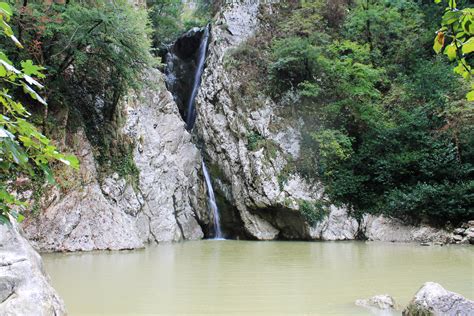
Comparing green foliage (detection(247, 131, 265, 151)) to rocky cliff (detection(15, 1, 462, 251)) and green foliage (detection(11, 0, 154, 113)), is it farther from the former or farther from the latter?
green foliage (detection(11, 0, 154, 113))

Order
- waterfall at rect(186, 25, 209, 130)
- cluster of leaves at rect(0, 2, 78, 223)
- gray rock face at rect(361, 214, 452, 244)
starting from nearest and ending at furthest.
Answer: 1. cluster of leaves at rect(0, 2, 78, 223)
2. gray rock face at rect(361, 214, 452, 244)
3. waterfall at rect(186, 25, 209, 130)

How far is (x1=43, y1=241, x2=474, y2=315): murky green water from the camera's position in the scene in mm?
4676

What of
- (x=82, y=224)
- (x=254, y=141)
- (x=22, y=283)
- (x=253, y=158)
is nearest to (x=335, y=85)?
(x=254, y=141)

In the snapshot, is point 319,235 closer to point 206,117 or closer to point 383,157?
point 383,157

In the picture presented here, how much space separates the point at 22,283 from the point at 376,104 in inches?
574

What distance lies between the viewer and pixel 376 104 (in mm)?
15930

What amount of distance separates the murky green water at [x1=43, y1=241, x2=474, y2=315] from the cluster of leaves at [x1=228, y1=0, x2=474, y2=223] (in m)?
3.64

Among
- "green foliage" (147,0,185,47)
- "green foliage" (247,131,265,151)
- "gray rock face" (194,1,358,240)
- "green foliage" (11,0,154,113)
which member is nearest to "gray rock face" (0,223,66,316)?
"green foliage" (11,0,154,113)

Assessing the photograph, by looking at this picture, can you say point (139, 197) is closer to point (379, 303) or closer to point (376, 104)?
point (376, 104)

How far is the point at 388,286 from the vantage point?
229 inches

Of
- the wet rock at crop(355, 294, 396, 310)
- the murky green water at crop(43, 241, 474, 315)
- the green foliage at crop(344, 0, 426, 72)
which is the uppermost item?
the green foliage at crop(344, 0, 426, 72)

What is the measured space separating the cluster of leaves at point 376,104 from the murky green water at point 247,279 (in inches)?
143

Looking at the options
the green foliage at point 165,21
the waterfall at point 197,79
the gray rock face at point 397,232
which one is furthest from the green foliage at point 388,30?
the green foliage at point 165,21

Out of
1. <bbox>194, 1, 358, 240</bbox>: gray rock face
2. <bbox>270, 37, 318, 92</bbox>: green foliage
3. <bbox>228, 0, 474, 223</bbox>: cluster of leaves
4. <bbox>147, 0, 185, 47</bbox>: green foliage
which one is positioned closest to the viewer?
<bbox>228, 0, 474, 223</bbox>: cluster of leaves
